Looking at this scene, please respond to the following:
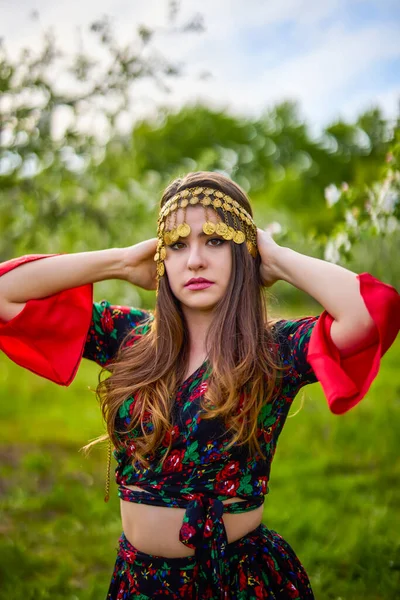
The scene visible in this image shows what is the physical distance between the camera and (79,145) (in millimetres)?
4773

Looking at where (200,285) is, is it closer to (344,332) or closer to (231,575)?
(344,332)

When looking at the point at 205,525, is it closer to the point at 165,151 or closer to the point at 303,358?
the point at 303,358

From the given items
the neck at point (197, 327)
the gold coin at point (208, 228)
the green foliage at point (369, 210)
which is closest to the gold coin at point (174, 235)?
the gold coin at point (208, 228)

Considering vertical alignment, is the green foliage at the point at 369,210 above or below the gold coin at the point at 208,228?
above

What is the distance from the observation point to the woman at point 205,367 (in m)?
2.15

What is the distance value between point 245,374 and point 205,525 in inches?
20.6

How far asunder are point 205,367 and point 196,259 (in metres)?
0.39

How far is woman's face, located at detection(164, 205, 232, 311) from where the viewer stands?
89.9 inches

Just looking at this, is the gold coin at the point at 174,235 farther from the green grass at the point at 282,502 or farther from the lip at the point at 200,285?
the green grass at the point at 282,502

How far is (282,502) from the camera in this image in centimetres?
495

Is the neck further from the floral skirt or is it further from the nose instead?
the floral skirt

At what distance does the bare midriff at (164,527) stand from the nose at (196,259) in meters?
0.81

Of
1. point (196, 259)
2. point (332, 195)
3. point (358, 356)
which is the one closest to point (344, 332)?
point (358, 356)

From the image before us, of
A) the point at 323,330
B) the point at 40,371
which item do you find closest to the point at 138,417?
the point at 40,371
